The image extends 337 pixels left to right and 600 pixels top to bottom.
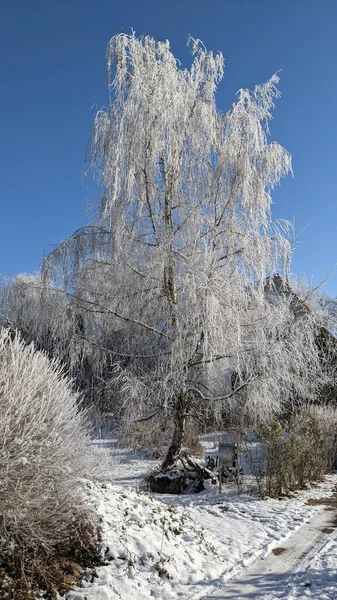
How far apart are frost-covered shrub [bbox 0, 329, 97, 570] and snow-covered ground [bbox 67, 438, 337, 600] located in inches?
17.1

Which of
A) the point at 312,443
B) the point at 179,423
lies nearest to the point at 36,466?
the point at 179,423

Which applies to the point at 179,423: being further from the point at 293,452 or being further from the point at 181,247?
the point at 181,247

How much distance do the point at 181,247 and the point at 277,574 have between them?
251 inches

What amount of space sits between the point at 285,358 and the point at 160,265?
307 cm

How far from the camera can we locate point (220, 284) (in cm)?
926

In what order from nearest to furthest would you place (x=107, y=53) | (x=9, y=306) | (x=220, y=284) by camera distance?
1. (x=220, y=284)
2. (x=107, y=53)
3. (x=9, y=306)

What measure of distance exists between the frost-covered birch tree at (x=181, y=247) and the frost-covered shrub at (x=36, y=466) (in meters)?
4.40

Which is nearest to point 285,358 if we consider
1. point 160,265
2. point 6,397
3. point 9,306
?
point 160,265

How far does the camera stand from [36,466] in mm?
4137

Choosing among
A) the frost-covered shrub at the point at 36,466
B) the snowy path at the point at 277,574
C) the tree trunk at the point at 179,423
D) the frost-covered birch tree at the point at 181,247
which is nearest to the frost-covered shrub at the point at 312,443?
the frost-covered birch tree at the point at 181,247

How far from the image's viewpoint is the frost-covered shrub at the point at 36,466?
4.05 m

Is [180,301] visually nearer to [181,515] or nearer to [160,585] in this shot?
[181,515]

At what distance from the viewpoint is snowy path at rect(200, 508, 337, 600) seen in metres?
4.36

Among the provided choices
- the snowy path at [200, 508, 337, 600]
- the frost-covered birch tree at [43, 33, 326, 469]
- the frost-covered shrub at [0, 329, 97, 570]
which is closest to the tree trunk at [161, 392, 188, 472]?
the frost-covered birch tree at [43, 33, 326, 469]
